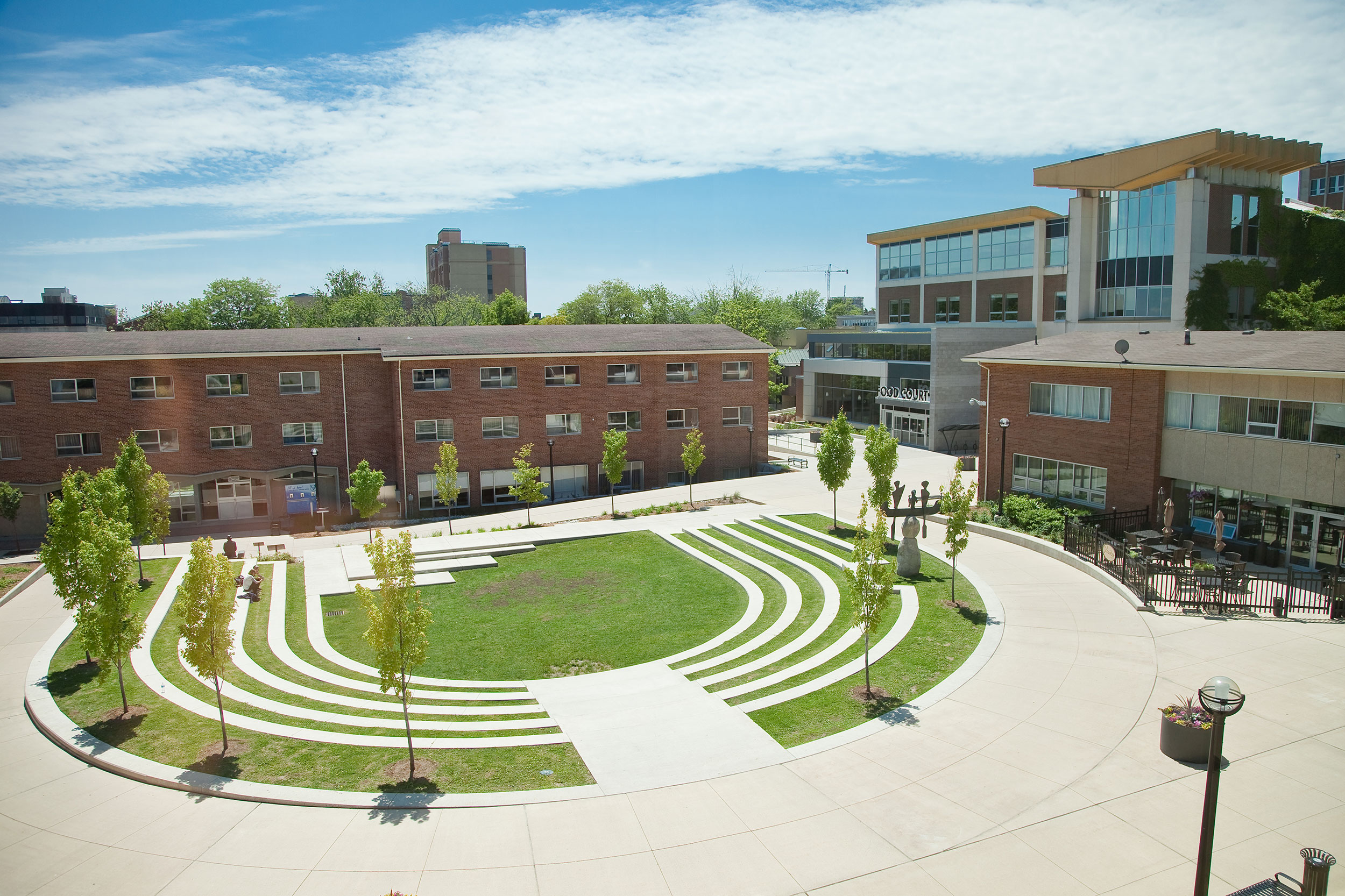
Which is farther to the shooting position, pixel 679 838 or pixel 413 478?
pixel 413 478

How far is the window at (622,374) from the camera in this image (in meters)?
44.8

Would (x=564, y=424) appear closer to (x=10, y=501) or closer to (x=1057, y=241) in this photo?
(x=10, y=501)

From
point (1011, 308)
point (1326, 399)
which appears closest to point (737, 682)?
point (1326, 399)

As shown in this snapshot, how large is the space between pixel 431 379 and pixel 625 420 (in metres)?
10.6

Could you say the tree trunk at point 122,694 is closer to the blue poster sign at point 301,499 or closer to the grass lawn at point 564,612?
the grass lawn at point 564,612

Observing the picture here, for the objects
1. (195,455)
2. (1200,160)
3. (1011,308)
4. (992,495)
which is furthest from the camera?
(1011,308)

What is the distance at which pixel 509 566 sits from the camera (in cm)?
2897

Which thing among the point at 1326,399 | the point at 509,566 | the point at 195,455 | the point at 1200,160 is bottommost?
the point at 509,566

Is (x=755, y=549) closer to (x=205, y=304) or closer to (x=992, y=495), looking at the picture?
(x=992, y=495)

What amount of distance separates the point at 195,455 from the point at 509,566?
20.6m

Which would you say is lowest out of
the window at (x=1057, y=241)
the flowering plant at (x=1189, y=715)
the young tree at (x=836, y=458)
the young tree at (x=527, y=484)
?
the flowering plant at (x=1189, y=715)

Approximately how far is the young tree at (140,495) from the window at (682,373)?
25.3 m

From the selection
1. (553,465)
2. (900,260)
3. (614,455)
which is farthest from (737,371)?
(900,260)

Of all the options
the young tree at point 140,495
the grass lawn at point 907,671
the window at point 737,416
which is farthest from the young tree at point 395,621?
the window at point 737,416
